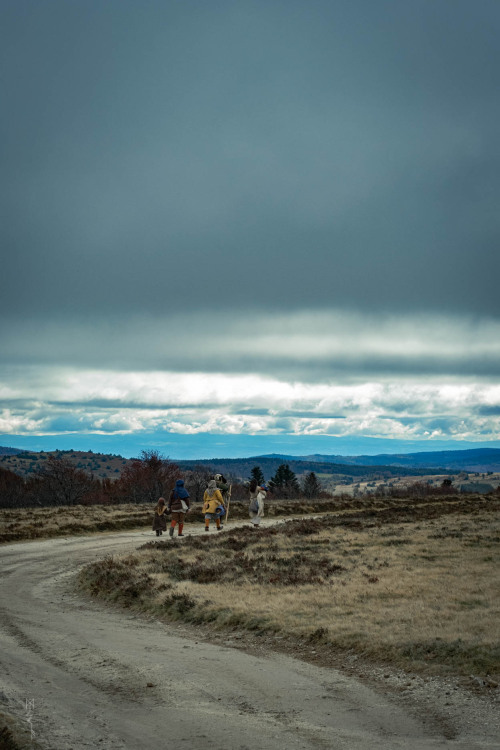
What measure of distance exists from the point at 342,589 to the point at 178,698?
8.50 meters

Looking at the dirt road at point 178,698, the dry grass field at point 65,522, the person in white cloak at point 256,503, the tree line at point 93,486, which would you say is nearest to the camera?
the dirt road at point 178,698

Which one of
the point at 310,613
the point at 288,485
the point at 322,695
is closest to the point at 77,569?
the point at 310,613

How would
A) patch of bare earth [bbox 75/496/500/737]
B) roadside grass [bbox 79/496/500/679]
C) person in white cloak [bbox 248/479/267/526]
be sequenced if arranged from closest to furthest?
patch of bare earth [bbox 75/496/500/737], roadside grass [bbox 79/496/500/679], person in white cloak [bbox 248/479/267/526]

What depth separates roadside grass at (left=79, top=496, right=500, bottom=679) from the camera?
11.9 m

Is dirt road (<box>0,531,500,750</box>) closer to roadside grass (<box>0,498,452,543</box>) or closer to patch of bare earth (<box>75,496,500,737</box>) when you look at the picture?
patch of bare earth (<box>75,496,500,737</box>)

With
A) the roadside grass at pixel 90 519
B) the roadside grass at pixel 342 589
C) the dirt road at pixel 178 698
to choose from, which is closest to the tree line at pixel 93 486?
the roadside grass at pixel 90 519

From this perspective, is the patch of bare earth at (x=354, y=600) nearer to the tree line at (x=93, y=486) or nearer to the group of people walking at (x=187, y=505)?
the group of people walking at (x=187, y=505)

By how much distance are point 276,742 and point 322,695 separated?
2.15m

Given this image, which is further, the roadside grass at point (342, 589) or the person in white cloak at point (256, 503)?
the person in white cloak at point (256, 503)

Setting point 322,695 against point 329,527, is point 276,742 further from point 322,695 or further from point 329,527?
point 329,527

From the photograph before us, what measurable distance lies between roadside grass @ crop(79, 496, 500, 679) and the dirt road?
4.65ft

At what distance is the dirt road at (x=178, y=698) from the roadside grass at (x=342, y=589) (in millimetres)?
1418

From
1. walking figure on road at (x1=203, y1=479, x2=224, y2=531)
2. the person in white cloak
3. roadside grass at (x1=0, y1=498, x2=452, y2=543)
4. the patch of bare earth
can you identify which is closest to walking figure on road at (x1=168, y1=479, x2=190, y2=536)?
walking figure on road at (x1=203, y1=479, x2=224, y2=531)

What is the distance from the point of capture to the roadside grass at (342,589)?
39.1 feet
